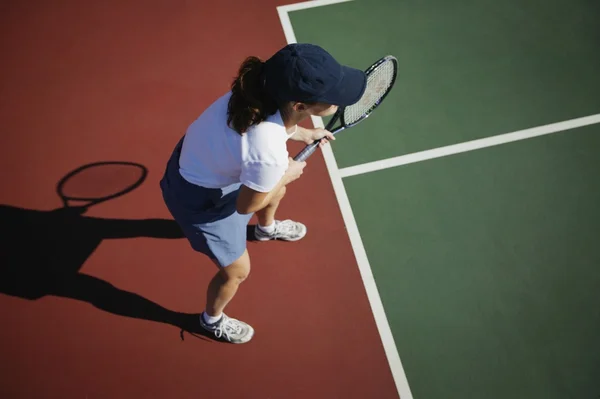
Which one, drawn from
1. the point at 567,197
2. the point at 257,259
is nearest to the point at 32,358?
the point at 257,259

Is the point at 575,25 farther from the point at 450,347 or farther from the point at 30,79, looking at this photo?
the point at 30,79

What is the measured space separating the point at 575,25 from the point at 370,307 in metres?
3.54

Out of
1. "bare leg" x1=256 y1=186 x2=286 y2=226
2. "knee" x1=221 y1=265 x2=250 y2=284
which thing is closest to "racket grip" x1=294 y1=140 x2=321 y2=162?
"bare leg" x1=256 y1=186 x2=286 y2=226

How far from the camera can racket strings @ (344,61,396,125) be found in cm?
354

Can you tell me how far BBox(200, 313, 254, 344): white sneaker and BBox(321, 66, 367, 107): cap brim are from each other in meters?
1.81

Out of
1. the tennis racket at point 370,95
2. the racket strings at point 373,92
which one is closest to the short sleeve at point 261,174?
the tennis racket at point 370,95

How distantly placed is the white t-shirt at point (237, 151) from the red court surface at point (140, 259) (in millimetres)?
1441

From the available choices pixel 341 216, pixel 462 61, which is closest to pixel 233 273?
pixel 341 216

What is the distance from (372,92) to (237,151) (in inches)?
57.0

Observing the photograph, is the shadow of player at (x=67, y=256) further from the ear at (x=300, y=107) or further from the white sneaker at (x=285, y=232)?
the ear at (x=300, y=107)

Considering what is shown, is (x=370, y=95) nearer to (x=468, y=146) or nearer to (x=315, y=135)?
(x=315, y=135)

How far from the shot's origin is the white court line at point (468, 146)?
14.5ft

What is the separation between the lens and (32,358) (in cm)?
369

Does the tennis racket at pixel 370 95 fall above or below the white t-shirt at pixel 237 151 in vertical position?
below
